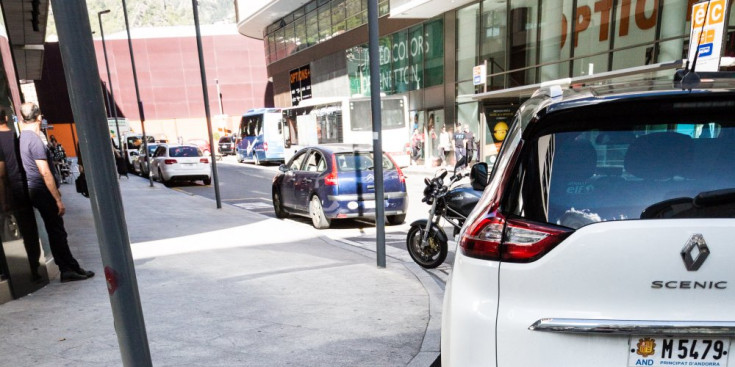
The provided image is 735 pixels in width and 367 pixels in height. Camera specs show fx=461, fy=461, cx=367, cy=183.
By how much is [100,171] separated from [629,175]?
2192mm

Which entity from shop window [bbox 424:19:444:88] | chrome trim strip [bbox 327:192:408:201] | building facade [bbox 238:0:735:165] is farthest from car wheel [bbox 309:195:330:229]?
shop window [bbox 424:19:444:88]

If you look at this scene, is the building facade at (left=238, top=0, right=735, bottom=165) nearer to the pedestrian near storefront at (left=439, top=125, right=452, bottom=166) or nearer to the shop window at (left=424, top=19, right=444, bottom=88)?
the shop window at (left=424, top=19, right=444, bottom=88)

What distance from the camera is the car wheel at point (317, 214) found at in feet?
29.2

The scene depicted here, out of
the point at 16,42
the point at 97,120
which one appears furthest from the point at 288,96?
the point at 97,120

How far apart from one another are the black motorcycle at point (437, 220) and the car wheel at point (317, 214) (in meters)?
2.88

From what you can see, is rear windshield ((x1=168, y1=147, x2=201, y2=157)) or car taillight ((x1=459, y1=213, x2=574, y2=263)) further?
rear windshield ((x1=168, y1=147, x2=201, y2=157))

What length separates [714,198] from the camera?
1.70m

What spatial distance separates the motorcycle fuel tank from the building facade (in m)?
3.98

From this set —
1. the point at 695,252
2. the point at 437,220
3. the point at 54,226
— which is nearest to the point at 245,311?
the point at 54,226

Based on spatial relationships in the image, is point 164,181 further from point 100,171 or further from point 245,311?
point 100,171

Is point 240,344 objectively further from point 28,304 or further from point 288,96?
point 288,96

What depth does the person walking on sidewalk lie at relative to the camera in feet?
15.4

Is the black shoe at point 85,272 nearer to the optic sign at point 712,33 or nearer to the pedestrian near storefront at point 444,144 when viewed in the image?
the optic sign at point 712,33

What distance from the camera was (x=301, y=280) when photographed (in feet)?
17.3
